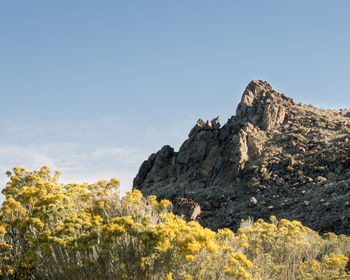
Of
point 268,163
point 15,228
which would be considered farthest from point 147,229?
point 268,163

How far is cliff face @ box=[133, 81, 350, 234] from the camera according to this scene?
27609mm

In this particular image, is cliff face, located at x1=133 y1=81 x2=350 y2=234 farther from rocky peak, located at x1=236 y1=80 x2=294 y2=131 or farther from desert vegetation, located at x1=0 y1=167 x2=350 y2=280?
desert vegetation, located at x1=0 y1=167 x2=350 y2=280

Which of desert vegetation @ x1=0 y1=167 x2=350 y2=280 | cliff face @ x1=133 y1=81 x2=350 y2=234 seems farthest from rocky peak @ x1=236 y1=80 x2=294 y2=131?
desert vegetation @ x1=0 y1=167 x2=350 y2=280

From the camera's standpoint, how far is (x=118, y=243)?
7.45 metres

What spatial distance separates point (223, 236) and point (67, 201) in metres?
3.77

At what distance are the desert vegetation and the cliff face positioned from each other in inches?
591

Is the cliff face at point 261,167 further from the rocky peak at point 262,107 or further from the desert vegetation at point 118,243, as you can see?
the desert vegetation at point 118,243

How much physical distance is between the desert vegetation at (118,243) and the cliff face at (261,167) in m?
15.0

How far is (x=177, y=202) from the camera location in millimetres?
30406

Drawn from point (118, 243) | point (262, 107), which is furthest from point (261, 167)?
point (118, 243)

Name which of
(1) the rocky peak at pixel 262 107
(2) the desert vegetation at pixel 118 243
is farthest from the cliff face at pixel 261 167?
Answer: (2) the desert vegetation at pixel 118 243

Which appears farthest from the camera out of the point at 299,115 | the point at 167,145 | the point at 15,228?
the point at 167,145

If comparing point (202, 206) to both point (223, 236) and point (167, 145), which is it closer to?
point (167, 145)

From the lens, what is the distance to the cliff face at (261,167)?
27.6 meters
